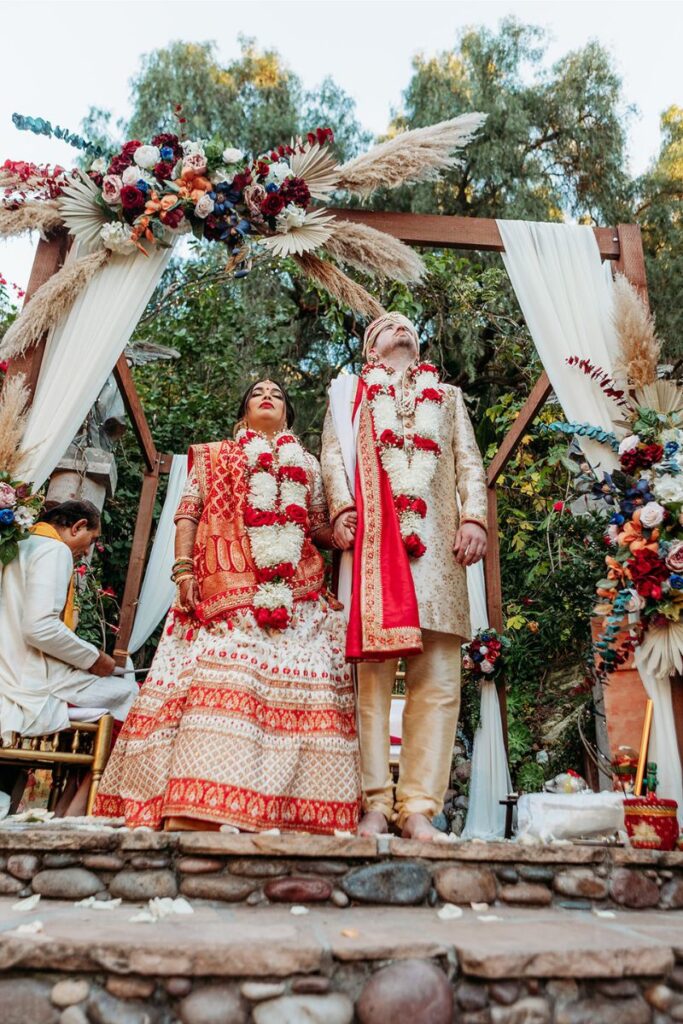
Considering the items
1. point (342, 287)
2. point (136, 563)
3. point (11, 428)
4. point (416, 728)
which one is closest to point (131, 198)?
point (342, 287)

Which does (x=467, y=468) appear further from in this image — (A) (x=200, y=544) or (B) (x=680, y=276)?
(B) (x=680, y=276)

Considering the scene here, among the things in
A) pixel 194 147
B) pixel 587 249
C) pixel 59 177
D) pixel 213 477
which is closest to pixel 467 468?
pixel 213 477

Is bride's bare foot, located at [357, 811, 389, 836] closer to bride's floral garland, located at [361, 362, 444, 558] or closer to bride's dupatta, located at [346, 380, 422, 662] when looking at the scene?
bride's dupatta, located at [346, 380, 422, 662]

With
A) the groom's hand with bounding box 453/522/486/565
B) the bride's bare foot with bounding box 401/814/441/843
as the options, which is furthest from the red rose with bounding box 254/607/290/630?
the bride's bare foot with bounding box 401/814/441/843

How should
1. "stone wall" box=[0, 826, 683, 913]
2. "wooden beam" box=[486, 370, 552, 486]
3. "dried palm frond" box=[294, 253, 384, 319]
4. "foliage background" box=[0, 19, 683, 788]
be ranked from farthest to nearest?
"foliage background" box=[0, 19, 683, 788], "wooden beam" box=[486, 370, 552, 486], "dried palm frond" box=[294, 253, 384, 319], "stone wall" box=[0, 826, 683, 913]

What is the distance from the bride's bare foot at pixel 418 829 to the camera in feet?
8.82

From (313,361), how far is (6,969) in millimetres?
9931

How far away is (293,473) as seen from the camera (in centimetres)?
339

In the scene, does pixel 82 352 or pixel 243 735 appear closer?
pixel 243 735

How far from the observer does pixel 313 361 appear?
11117 millimetres

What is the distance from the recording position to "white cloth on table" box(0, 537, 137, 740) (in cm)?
350

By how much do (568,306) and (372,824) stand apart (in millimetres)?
2641

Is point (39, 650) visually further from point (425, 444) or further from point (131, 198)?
point (131, 198)

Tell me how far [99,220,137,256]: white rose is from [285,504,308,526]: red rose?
159cm
